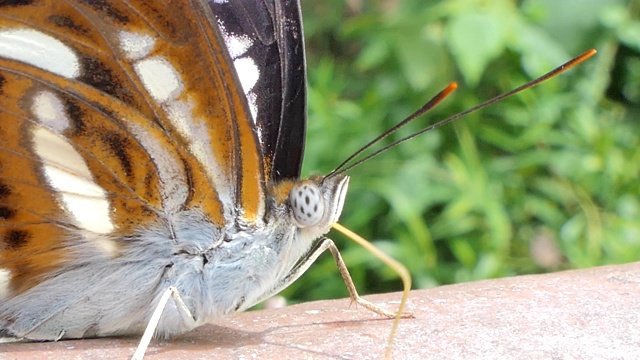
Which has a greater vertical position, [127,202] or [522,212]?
[127,202]

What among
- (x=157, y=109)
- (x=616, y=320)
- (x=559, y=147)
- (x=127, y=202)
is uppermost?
(x=157, y=109)

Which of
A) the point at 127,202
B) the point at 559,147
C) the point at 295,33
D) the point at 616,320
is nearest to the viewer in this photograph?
the point at 616,320

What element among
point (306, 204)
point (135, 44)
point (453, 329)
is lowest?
point (453, 329)

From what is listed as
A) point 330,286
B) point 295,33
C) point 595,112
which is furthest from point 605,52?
point 295,33

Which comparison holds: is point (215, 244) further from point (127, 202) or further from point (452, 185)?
point (452, 185)

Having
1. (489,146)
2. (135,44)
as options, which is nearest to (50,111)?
(135,44)

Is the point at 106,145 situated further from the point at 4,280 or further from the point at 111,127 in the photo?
the point at 4,280

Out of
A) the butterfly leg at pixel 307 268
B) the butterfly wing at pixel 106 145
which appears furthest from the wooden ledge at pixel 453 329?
the butterfly wing at pixel 106 145
